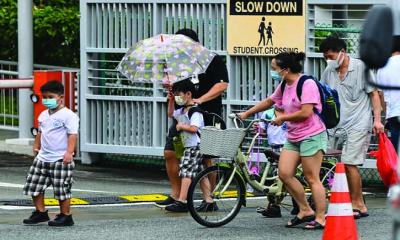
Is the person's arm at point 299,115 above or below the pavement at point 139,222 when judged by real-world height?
above

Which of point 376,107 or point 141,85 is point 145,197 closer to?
point 141,85

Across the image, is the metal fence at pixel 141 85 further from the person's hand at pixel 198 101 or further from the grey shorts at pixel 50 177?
the grey shorts at pixel 50 177

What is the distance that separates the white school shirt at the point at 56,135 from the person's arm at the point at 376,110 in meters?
2.86

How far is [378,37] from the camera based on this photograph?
5.98 metres

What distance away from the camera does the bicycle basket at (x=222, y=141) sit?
35.8 feet

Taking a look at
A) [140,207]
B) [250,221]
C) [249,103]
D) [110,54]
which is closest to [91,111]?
[110,54]

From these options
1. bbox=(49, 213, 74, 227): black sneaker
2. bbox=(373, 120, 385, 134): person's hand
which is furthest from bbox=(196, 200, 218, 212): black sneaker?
bbox=(373, 120, 385, 134): person's hand

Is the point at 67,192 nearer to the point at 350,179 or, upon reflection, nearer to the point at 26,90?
the point at 350,179

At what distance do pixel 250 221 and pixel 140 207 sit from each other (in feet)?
5.80

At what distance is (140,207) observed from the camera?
13.1 m

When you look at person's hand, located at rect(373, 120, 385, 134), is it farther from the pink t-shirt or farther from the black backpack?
the pink t-shirt

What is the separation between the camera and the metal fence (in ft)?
50.0

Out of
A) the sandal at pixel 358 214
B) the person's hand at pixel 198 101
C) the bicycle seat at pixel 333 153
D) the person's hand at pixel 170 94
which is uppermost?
the person's hand at pixel 170 94

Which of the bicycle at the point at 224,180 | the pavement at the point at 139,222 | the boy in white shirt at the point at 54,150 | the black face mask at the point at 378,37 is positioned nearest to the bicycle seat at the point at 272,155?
the bicycle at the point at 224,180
